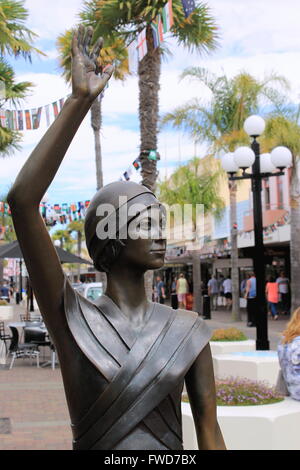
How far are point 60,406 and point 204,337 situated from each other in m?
6.73

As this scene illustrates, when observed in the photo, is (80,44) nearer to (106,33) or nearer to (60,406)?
(60,406)

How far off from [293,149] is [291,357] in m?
14.1

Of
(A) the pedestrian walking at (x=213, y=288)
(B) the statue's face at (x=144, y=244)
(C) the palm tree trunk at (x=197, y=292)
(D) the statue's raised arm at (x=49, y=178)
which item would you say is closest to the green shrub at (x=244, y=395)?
(B) the statue's face at (x=144, y=244)

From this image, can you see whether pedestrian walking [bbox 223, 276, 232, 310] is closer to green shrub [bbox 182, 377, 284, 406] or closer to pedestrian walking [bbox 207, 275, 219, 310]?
pedestrian walking [bbox 207, 275, 219, 310]

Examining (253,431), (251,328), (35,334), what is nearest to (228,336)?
(35,334)

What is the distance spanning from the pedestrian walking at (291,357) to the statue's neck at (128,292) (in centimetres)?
397

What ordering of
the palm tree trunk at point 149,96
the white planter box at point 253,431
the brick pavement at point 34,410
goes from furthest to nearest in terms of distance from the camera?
1. the palm tree trunk at point 149,96
2. the brick pavement at point 34,410
3. the white planter box at point 253,431

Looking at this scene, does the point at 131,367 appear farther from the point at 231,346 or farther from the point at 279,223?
the point at 279,223

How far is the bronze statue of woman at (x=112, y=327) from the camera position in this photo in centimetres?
170

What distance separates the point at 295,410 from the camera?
5027mm

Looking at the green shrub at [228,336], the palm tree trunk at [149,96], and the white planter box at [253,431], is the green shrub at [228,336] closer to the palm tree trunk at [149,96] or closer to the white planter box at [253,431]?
the palm tree trunk at [149,96]

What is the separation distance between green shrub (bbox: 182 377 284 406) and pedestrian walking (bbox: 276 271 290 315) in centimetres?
1651

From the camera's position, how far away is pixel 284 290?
70.7 feet
